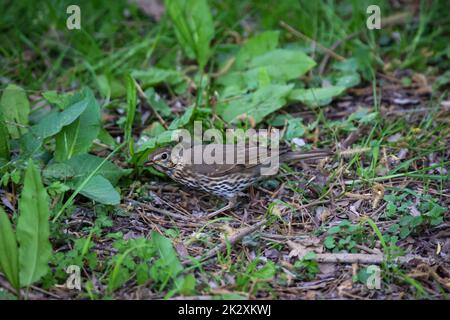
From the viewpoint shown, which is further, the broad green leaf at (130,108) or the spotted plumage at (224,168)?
the broad green leaf at (130,108)

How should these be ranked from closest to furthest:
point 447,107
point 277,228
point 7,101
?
1. point 277,228
2. point 7,101
3. point 447,107

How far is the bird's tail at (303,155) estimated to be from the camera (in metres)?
5.68

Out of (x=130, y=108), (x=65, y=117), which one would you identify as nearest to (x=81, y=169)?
(x=65, y=117)

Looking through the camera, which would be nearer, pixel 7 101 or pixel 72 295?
pixel 72 295

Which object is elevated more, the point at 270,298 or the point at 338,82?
the point at 338,82

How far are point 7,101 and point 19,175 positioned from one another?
1.33 metres

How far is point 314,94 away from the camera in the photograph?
21.2ft

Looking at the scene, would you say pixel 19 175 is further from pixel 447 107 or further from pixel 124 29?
pixel 447 107

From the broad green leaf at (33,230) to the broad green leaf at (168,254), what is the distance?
772mm

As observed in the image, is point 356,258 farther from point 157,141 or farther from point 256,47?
point 256,47

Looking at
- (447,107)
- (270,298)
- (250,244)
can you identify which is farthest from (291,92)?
(270,298)

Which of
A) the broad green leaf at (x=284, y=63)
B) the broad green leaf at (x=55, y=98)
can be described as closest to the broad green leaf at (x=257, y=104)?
the broad green leaf at (x=284, y=63)

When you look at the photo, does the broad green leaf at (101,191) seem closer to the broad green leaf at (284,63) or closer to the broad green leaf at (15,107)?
the broad green leaf at (15,107)
